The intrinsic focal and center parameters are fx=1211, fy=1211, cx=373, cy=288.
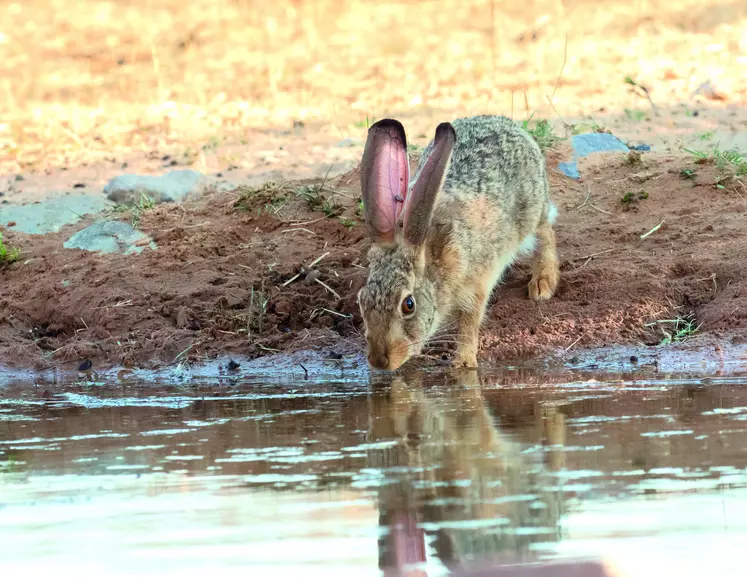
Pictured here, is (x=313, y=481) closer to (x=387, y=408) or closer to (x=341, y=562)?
(x=341, y=562)

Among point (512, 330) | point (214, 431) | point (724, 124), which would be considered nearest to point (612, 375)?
point (512, 330)

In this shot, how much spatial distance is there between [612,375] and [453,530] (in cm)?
309

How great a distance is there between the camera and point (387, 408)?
540 cm

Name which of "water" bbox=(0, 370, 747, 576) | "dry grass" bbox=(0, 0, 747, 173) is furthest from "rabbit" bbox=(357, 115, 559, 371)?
"dry grass" bbox=(0, 0, 747, 173)

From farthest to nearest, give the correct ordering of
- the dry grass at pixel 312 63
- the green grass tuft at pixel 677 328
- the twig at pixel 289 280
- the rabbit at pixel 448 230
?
the dry grass at pixel 312 63 → the twig at pixel 289 280 → the green grass tuft at pixel 677 328 → the rabbit at pixel 448 230

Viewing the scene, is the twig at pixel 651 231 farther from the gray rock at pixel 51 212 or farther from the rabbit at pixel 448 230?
the gray rock at pixel 51 212

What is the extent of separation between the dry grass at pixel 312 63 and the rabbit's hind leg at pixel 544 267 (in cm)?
314

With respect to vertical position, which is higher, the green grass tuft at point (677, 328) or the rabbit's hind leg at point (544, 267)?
the rabbit's hind leg at point (544, 267)

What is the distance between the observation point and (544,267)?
7.47 metres

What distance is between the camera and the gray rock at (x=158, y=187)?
Result: 9.64 metres

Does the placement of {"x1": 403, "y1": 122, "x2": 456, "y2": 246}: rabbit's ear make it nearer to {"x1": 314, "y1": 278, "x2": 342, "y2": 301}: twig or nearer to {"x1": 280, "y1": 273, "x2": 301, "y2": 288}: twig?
{"x1": 314, "y1": 278, "x2": 342, "y2": 301}: twig

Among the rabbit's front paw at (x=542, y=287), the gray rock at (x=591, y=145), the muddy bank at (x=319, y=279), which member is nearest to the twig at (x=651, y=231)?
the muddy bank at (x=319, y=279)

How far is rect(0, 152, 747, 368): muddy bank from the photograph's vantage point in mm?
7039

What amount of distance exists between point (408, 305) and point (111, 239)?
3.03m
